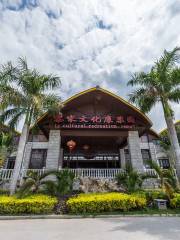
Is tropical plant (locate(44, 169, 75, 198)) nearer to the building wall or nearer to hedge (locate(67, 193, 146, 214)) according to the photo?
hedge (locate(67, 193, 146, 214))

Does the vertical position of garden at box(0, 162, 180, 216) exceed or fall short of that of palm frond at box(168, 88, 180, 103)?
it falls short

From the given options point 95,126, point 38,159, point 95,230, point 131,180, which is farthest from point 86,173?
point 38,159

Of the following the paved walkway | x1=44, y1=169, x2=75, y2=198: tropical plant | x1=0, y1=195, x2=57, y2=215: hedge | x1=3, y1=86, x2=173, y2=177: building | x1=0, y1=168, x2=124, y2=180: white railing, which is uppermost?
x1=3, y1=86, x2=173, y2=177: building

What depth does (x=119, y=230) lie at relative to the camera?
17.2ft

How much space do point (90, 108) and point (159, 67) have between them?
19.9ft

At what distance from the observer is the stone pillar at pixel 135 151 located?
12.0 m

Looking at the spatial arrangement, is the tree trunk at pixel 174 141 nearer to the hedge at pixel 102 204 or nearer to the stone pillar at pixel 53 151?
the hedge at pixel 102 204

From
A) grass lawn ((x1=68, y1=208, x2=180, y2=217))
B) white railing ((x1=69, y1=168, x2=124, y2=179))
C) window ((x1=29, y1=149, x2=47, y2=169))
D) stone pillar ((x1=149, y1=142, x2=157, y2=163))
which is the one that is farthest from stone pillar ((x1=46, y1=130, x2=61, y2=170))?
stone pillar ((x1=149, y1=142, x2=157, y2=163))

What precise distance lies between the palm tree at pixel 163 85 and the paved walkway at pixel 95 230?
6.40 metres

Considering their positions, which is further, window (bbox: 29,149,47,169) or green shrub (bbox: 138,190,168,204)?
window (bbox: 29,149,47,169)

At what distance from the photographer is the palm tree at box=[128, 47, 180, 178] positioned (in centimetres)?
1091

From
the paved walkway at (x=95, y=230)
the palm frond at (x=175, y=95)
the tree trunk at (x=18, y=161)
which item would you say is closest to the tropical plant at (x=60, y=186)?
the tree trunk at (x=18, y=161)

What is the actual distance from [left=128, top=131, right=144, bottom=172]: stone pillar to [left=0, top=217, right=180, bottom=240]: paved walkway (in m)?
Result: 5.72

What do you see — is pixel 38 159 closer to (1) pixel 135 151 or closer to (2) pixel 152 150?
(1) pixel 135 151
